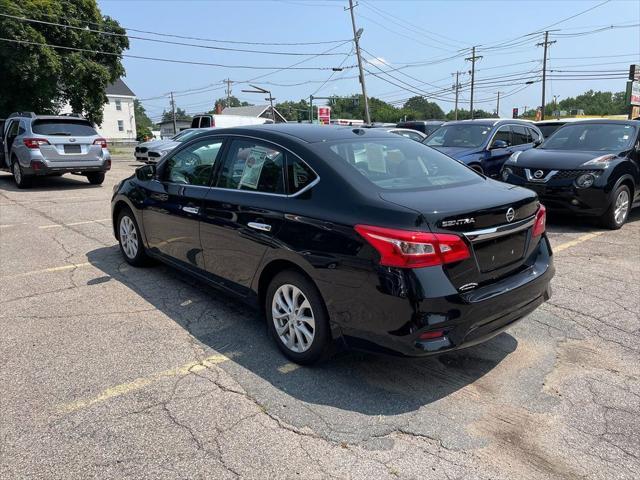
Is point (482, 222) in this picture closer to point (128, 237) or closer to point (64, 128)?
point (128, 237)

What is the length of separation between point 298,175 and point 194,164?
1531 millimetres

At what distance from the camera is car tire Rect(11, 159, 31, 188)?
491 inches

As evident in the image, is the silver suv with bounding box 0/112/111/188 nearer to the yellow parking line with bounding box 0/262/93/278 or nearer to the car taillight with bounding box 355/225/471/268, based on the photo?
the yellow parking line with bounding box 0/262/93/278

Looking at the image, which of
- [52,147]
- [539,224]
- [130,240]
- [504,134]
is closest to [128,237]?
[130,240]

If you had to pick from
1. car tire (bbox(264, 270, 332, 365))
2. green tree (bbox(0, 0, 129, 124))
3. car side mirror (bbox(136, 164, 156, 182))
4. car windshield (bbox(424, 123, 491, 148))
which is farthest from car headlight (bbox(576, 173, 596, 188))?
green tree (bbox(0, 0, 129, 124))

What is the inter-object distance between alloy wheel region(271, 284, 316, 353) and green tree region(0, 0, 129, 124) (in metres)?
28.4

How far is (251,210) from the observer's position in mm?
3668

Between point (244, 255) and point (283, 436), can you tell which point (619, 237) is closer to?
point (244, 255)

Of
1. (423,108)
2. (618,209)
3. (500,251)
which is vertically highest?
(423,108)

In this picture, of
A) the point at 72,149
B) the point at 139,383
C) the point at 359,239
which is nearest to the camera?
the point at 359,239

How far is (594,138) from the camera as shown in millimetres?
8312

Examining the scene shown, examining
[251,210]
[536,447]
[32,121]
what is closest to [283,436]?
[536,447]

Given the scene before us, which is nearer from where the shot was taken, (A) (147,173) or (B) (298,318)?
(B) (298,318)

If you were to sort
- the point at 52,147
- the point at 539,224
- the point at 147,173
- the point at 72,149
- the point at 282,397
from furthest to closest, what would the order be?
the point at 72,149
the point at 52,147
the point at 147,173
the point at 539,224
the point at 282,397
